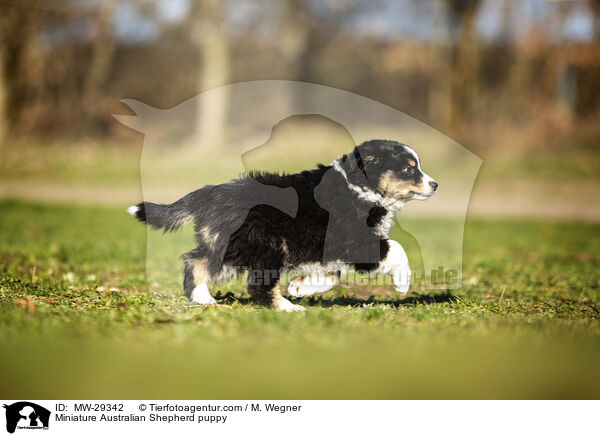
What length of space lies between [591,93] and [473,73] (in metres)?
3.81

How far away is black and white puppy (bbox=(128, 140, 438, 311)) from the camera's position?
14.8ft

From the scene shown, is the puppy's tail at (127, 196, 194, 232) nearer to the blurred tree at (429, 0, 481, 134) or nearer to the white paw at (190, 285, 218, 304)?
the white paw at (190, 285, 218, 304)

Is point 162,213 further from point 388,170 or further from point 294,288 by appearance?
point 388,170

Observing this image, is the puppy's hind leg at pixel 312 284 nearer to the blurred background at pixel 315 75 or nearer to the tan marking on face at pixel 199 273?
the tan marking on face at pixel 199 273

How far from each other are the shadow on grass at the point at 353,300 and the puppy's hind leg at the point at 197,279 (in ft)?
1.32

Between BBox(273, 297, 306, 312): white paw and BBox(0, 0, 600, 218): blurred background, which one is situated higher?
BBox(0, 0, 600, 218): blurred background

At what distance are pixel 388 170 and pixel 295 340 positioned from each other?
166cm

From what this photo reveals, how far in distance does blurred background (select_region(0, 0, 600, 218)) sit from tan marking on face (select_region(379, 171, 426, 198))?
960cm

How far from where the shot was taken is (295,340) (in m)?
3.88

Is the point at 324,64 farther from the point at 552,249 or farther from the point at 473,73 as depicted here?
the point at 552,249

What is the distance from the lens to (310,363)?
11.3 feet
